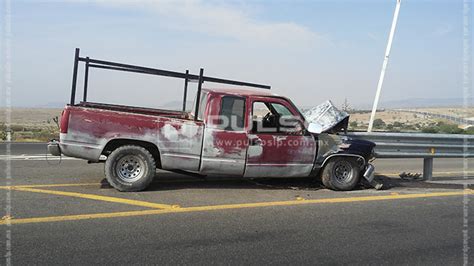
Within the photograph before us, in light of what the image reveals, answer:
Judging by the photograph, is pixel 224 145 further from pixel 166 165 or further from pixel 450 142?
pixel 450 142

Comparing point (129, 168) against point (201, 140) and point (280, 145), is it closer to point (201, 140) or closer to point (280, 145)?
point (201, 140)

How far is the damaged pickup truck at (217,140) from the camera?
256 inches

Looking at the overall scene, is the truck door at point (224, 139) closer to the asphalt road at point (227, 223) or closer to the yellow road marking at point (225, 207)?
the asphalt road at point (227, 223)

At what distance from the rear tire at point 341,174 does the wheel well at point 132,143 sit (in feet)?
9.70

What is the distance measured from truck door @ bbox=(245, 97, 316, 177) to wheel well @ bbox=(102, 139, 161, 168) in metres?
1.53

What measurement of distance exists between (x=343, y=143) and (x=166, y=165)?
10.3 feet

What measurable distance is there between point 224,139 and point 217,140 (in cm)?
12

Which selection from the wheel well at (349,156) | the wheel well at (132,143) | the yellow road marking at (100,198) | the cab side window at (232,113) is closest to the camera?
the yellow road marking at (100,198)

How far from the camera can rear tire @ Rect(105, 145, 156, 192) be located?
656 cm

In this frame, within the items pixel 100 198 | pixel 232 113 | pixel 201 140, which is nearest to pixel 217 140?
pixel 201 140

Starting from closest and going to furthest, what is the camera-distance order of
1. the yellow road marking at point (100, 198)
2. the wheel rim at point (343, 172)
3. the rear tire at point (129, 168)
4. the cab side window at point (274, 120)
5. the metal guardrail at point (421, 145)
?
the yellow road marking at point (100, 198)
the rear tire at point (129, 168)
the cab side window at point (274, 120)
the wheel rim at point (343, 172)
the metal guardrail at point (421, 145)

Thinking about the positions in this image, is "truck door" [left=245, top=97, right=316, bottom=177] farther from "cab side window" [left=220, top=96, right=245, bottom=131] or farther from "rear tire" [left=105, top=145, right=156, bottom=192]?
"rear tire" [left=105, top=145, right=156, bottom=192]

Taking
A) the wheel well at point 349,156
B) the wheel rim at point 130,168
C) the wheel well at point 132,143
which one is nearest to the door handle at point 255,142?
the wheel well at point 349,156

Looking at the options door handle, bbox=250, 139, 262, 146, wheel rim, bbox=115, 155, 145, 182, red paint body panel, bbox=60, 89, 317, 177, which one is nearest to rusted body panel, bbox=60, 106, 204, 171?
red paint body panel, bbox=60, 89, 317, 177
